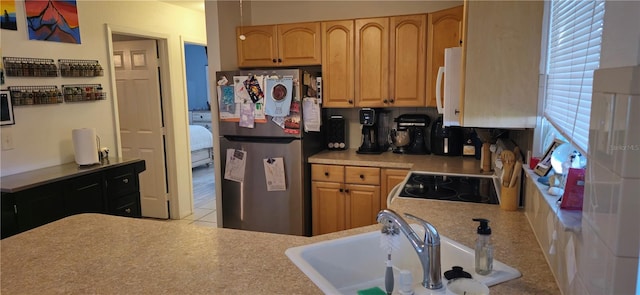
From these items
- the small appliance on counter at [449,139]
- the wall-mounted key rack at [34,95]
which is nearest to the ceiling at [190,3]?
the wall-mounted key rack at [34,95]

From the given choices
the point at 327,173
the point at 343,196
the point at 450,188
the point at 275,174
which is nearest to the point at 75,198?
the point at 275,174

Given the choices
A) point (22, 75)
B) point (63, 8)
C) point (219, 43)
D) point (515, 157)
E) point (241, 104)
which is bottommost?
point (515, 157)

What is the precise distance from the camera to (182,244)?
4.89 feet

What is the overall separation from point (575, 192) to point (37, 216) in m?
2.98

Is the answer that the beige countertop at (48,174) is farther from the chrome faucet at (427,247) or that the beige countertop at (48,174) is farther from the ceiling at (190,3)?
the chrome faucet at (427,247)

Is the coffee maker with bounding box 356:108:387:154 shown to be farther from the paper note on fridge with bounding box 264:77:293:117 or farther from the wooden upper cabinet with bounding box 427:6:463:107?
the paper note on fridge with bounding box 264:77:293:117

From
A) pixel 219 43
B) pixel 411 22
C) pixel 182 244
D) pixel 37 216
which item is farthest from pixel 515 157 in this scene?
pixel 37 216

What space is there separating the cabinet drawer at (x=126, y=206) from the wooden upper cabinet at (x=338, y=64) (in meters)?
1.85

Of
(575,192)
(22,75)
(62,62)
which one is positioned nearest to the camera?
(575,192)

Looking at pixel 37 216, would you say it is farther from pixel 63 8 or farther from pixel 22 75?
pixel 63 8

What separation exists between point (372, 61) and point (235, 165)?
4.87ft

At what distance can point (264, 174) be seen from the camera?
3.42 meters

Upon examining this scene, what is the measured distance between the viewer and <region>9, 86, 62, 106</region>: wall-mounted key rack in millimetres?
2838

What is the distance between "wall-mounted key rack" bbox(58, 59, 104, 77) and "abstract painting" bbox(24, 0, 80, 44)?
0.55 ft
